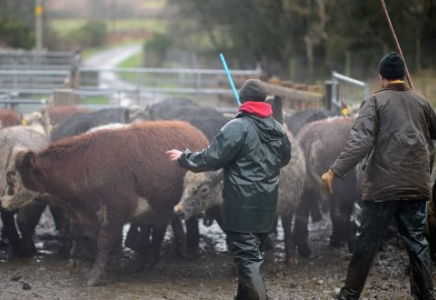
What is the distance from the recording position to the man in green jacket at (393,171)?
668 cm

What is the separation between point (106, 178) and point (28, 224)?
1885 millimetres

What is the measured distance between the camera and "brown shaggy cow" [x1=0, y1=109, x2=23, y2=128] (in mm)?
11771

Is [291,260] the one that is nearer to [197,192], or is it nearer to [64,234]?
[197,192]

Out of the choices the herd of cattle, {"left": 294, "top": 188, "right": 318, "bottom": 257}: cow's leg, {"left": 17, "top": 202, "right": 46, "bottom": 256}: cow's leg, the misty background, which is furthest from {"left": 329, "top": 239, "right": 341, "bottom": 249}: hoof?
the misty background

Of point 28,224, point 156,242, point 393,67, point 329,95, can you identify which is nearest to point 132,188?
point 156,242

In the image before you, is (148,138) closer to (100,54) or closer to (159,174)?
(159,174)

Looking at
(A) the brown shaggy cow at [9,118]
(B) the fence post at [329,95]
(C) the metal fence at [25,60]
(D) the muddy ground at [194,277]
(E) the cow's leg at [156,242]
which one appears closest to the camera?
(D) the muddy ground at [194,277]

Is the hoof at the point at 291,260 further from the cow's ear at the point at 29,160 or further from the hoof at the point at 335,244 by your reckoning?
the cow's ear at the point at 29,160

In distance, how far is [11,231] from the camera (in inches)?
402

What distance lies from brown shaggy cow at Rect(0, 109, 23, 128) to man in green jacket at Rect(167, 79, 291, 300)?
567 centimetres

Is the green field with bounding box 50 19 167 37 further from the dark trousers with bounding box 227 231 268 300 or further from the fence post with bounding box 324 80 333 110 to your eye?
the dark trousers with bounding box 227 231 268 300

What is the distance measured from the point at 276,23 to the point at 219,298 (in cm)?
2950

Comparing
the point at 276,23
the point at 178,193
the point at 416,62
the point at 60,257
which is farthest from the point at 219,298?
the point at 276,23

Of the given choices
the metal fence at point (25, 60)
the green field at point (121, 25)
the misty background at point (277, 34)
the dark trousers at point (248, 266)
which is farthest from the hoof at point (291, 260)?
the green field at point (121, 25)
